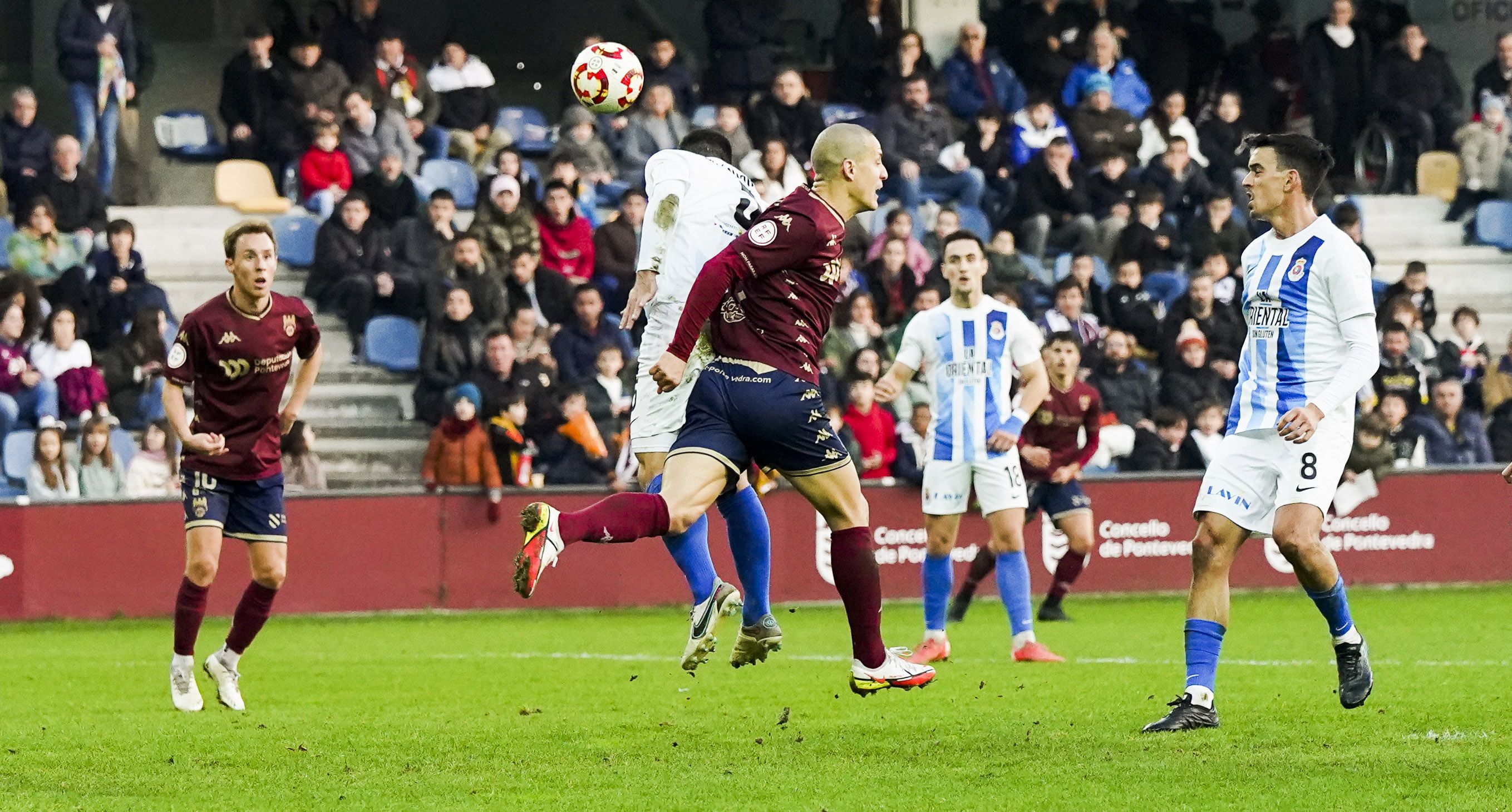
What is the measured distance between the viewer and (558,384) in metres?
17.7

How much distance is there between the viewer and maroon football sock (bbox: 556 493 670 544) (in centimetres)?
703

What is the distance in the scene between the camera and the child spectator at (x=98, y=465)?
1634 centimetres

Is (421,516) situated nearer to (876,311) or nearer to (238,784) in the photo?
(876,311)

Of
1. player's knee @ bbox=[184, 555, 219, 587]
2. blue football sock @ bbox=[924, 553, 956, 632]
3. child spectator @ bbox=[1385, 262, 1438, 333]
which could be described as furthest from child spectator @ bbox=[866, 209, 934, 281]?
player's knee @ bbox=[184, 555, 219, 587]

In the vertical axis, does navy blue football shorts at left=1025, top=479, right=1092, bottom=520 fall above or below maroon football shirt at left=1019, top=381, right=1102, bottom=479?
below

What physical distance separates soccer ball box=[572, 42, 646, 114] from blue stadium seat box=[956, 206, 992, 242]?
12.3m

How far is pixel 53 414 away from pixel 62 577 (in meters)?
2.00

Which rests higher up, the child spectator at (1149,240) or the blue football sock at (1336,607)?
the child spectator at (1149,240)

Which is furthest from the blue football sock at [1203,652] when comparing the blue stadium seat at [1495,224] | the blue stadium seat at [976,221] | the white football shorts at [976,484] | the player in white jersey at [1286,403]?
the blue stadium seat at [1495,224]

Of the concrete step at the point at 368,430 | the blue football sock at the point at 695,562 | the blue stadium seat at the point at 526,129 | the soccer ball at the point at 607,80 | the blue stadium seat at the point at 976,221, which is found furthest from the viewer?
the blue stadium seat at the point at 526,129

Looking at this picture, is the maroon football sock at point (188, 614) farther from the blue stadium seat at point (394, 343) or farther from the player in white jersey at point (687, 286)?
the blue stadium seat at point (394, 343)

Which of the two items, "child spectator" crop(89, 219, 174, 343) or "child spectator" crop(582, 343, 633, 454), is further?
"child spectator" crop(89, 219, 174, 343)

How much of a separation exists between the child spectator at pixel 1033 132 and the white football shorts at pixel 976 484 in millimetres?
10410

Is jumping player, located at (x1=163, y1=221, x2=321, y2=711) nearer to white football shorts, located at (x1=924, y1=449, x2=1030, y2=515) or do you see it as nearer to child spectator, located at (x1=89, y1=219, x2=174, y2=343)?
white football shorts, located at (x1=924, y1=449, x2=1030, y2=515)
